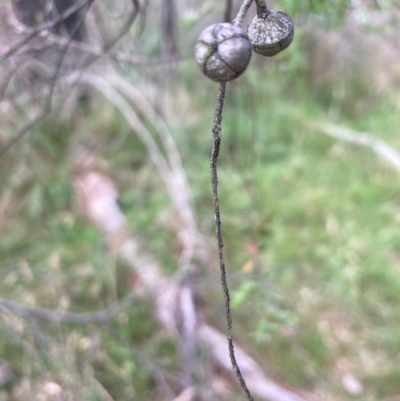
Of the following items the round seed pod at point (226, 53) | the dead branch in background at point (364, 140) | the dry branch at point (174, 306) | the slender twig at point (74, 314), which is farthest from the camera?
the dead branch in background at point (364, 140)

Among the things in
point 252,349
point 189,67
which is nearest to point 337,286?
point 252,349

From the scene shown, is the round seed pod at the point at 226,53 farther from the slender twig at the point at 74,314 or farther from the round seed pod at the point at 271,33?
the slender twig at the point at 74,314

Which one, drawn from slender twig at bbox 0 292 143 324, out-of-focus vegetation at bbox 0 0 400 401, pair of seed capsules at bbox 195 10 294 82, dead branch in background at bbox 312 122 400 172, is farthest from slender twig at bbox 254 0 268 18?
dead branch in background at bbox 312 122 400 172

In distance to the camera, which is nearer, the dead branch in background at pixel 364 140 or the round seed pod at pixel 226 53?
the round seed pod at pixel 226 53

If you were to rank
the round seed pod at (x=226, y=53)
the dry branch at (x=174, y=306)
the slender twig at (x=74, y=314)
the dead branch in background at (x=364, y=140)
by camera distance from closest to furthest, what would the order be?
the round seed pod at (x=226, y=53), the dry branch at (x=174, y=306), the slender twig at (x=74, y=314), the dead branch in background at (x=364, y=140)

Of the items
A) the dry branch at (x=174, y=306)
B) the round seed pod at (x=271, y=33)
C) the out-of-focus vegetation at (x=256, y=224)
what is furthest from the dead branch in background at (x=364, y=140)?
the round seed pod at (x=271, y=33)

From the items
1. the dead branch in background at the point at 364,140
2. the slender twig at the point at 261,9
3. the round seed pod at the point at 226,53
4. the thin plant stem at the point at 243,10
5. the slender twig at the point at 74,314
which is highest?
the dead branch in background at the point at 364,140

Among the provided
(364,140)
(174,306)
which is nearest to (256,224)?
(174,306)

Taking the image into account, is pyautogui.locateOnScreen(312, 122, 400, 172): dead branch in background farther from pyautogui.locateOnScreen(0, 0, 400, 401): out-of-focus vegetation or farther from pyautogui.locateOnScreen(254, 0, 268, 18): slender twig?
pyautogui.locateOnScreen(254, 0, 268, 18): slender twig
